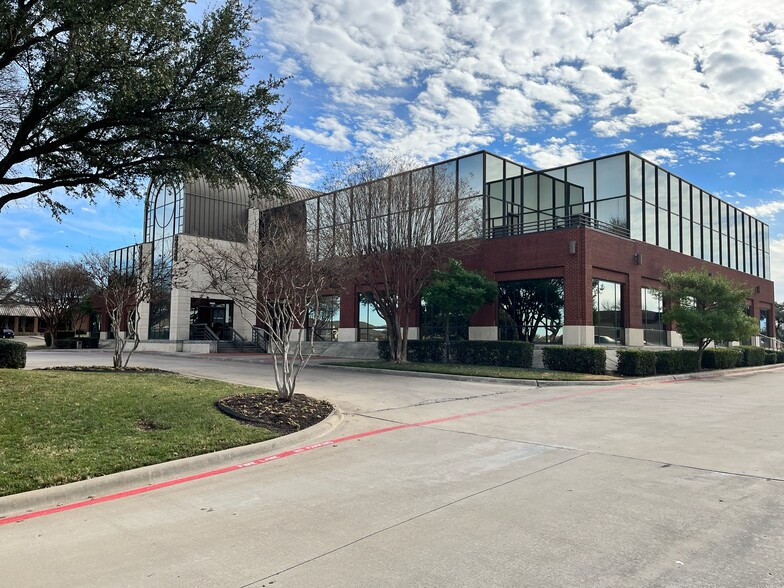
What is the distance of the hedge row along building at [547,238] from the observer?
23.9 metres

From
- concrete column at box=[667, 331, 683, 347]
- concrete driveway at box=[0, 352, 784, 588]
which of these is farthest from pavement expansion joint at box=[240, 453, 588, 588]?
concrete column at box=[667, 331, 683, 347]

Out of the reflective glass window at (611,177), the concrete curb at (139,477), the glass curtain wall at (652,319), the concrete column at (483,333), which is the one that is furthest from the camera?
the reflective glass window at (611,177)

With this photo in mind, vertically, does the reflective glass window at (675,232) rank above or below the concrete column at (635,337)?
above

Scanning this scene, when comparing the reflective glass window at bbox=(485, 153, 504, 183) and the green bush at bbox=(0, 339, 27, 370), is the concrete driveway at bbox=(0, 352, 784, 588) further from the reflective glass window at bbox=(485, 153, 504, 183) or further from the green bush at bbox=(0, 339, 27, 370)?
the reflective glass window at bbox=(485, 153, 504, 183)

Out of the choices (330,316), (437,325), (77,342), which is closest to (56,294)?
(77,342)

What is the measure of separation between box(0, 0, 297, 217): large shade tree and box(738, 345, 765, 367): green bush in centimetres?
2700

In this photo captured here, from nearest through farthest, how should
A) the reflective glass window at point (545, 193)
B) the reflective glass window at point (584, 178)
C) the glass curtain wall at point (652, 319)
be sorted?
the glass curtain wall at point (652, 319) < the reflective glass window at point (584, 178) < the reflective glass window at point (545, 193)

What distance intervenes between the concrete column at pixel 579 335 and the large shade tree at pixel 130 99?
15.7 meters

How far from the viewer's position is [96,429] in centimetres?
795

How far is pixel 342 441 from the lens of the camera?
345 inches

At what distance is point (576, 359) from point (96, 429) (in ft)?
54.8

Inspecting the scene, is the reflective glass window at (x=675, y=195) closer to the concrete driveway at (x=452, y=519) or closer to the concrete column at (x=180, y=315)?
the concrete driveway at (x=452, y=519)

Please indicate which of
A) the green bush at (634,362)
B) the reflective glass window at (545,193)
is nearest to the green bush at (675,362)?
the green bush at (634,362)

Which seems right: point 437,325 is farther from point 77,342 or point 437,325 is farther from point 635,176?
point 77,342
